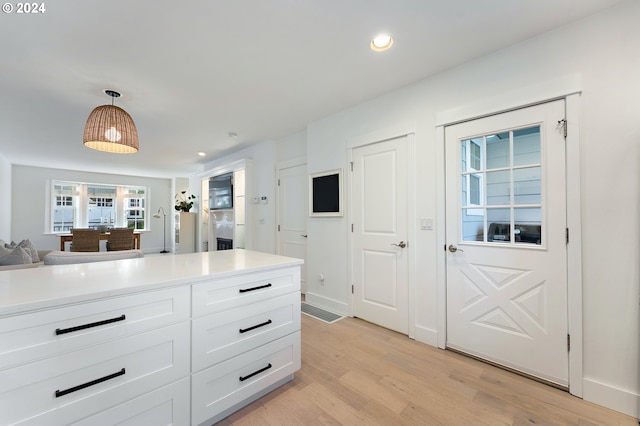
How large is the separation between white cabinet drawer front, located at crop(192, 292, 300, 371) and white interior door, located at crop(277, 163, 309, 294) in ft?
7.07

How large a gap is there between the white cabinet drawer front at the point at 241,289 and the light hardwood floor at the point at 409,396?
684 millimetres

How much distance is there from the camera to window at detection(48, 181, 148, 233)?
7.29 metres

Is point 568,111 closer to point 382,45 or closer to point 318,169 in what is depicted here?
point 382,45

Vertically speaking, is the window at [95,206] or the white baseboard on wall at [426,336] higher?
the window at [95,206]

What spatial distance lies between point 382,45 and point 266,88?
1.28 m

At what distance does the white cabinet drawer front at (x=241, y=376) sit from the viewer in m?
1.42

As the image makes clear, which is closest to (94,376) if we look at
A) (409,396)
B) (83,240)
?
(409,396)

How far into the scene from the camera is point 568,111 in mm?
1824

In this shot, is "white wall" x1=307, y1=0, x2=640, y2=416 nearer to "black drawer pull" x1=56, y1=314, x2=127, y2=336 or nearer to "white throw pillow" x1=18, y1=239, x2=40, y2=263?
"black drawer pull" x1=56, y1=314, x2=127, y2=336

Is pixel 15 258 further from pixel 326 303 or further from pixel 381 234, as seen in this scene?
pixel 381 234

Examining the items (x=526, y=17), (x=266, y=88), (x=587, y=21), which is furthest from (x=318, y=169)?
(x=587, y=21)

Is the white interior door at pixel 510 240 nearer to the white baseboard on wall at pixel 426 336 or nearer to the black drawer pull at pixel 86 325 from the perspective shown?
the white baseboard on wall at pixel 426 336

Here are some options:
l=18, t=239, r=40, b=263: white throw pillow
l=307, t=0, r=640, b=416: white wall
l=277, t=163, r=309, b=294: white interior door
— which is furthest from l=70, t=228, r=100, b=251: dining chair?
l=307, t=0, r=640, b=416: white wall

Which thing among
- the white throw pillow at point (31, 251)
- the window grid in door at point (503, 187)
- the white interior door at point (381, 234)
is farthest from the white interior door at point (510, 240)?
the white throw pillow at point (31, 251)
